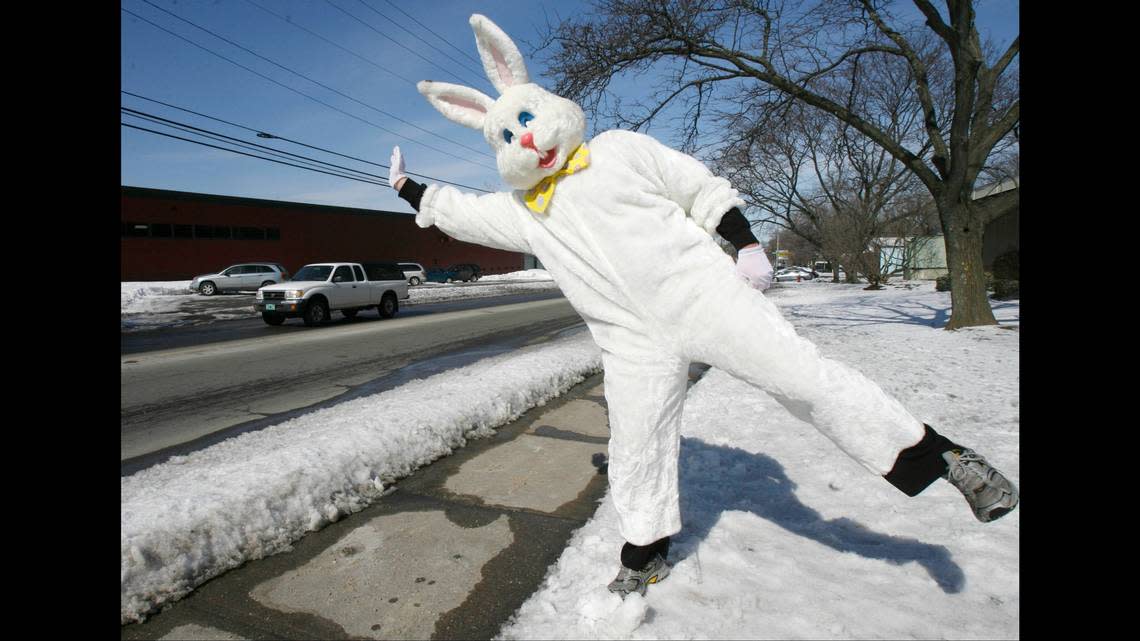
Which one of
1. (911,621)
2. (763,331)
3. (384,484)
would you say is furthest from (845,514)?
(384,484)

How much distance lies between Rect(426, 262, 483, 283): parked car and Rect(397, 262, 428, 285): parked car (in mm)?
919

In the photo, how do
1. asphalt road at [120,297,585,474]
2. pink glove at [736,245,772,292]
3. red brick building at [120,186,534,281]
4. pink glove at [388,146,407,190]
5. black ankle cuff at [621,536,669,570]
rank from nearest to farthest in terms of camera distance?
pink glove at [736,245,772,292] → black ankle cuff at [621,536,669,570] → pink glove at [388,146,407,190] → asphalt road at [120,297,585,474] → red brick building at [120,186,534,281]

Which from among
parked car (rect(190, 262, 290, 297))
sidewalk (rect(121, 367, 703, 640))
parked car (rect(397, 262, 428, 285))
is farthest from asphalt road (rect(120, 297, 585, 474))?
parked car (rect(397, 262, 428, 285))

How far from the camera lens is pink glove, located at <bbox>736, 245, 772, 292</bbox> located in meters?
1.96

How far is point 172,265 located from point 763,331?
1354 inches

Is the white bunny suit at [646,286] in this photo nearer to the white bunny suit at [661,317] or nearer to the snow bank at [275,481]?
the white bunny suit at [661,317]

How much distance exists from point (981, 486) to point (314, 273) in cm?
1516

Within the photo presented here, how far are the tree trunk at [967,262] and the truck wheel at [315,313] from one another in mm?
12925

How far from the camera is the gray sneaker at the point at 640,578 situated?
2.04 metres

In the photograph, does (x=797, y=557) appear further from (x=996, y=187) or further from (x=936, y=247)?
(x=936, y=247)

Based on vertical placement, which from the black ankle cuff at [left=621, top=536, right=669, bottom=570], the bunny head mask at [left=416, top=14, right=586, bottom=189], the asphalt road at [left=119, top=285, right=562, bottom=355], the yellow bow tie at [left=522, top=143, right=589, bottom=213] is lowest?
the black ankle cuff at [left=621, top=536, right=669, bottom=570]

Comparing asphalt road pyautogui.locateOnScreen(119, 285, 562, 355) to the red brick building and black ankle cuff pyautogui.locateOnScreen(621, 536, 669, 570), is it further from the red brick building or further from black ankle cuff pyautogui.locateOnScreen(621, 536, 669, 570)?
the red brick building

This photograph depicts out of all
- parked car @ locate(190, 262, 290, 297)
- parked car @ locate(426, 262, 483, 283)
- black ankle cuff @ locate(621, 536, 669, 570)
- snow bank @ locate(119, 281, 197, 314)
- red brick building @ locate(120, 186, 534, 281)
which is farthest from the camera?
parked car @ locate(426, 262, 483, 283)

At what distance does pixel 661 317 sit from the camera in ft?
6.50
